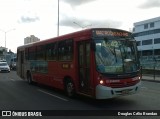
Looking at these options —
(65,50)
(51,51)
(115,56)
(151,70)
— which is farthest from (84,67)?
(151,70)

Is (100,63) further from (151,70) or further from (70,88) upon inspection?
(151,70)

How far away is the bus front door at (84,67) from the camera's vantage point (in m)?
13.6

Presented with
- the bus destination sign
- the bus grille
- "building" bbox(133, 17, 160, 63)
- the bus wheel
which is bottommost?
the bus wheel

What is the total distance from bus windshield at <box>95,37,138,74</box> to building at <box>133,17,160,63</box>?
95347mm

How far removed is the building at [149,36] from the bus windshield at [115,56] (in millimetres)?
95347

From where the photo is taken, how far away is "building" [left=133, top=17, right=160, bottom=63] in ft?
366

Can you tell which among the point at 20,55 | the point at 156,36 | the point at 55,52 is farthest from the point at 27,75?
the point at 156,36

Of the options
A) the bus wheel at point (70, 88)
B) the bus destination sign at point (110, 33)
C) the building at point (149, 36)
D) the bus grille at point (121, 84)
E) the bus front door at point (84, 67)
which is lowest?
the bus wheel at point (70, 88)

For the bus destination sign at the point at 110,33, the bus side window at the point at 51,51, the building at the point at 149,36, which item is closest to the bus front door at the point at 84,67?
the bus destination sign at the point at 110,33

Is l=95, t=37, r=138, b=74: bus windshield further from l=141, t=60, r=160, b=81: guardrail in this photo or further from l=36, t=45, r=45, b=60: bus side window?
l=141, t=60, r=160, b=81: guardrail

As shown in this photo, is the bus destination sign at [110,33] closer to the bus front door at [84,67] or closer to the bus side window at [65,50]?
the bus front door at [84,67]

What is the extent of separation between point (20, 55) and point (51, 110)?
48.1ft

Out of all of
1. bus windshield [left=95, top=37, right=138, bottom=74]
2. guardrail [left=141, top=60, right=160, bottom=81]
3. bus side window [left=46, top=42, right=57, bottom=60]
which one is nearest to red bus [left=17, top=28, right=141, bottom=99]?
bus windshield [left=95, top=37, right=138, bottom=74]

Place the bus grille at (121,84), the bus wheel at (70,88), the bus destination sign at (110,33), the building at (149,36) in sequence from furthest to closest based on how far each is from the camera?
1. the building at (149,36)
2. the bus wheel at (70,88)
3. the bus destination sign at (110,33)
4. the bus grille at (121,84)
